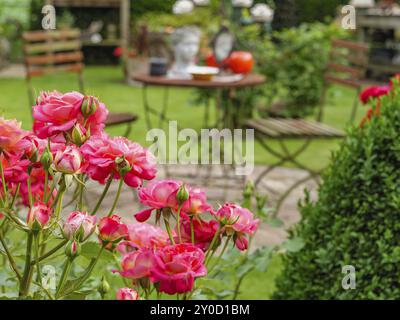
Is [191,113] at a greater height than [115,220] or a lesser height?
lesser

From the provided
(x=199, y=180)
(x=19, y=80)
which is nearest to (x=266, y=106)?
(x=199, y=180)

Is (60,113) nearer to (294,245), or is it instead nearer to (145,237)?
(145,237)

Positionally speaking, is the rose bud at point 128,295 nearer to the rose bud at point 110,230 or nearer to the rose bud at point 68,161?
the rose bud at point 110,230

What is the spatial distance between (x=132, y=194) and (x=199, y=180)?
1.91ft

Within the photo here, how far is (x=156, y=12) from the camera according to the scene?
1526cm

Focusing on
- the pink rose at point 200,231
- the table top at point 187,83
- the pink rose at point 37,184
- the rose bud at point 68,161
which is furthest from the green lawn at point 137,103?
the rose bud at point 68,161

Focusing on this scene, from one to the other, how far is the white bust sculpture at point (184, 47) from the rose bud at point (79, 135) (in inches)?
165

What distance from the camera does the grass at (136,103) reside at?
24.7 feet

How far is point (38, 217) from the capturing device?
1.21m

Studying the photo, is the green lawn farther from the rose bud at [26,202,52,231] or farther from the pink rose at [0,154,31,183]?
the rose bud at [26,202,52,231]

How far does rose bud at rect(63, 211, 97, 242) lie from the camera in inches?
47.9

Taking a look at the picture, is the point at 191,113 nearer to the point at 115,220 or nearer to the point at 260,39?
the point at 260,39

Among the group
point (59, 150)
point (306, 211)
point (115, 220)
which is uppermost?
point (59, 150)

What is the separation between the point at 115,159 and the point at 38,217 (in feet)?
0.53
